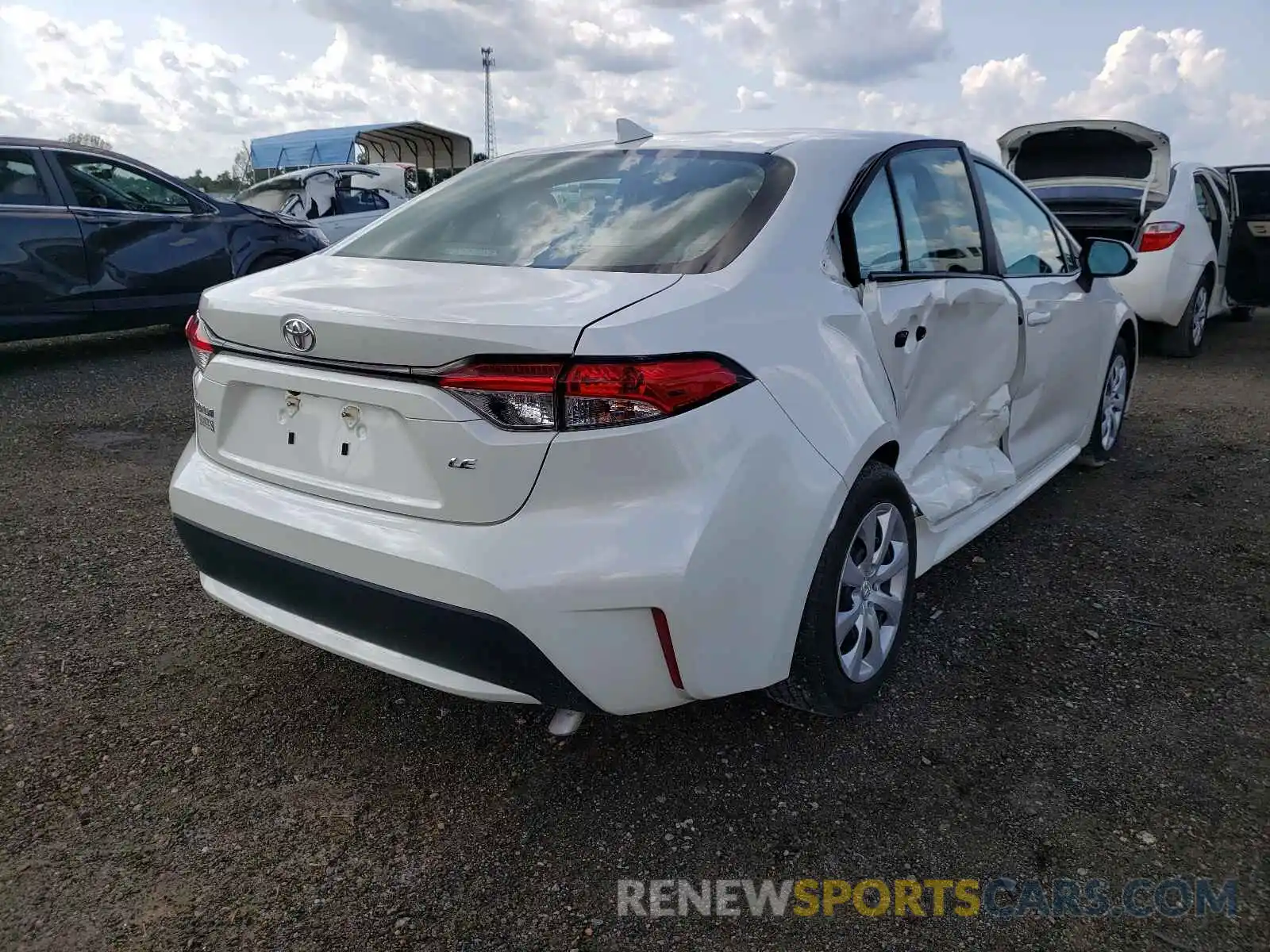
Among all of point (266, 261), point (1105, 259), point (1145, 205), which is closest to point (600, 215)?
point (1105, 259)

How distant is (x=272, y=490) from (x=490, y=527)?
0.66 m

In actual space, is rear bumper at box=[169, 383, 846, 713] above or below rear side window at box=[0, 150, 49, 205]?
below

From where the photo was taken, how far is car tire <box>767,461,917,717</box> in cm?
235

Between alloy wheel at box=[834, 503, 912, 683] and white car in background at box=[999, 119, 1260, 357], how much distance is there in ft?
18.7

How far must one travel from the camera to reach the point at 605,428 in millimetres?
1919

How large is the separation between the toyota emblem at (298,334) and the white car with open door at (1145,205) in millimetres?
5863

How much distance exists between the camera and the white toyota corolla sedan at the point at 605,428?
194 cm

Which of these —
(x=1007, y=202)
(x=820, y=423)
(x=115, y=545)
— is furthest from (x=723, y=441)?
(x=115, y=545)

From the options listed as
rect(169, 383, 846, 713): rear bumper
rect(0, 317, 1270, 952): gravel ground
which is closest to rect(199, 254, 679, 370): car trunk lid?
rect(169, 383, 846, 713): rear bumper

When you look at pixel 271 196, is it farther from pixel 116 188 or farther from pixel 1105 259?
pixel 1105 259

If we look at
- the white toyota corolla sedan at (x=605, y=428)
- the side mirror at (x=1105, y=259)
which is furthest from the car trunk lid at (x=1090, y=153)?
the white toyota corolla sedan at (x=605, y=428)

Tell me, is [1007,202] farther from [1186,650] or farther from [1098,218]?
[1098,218]

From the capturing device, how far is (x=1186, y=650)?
3059mm

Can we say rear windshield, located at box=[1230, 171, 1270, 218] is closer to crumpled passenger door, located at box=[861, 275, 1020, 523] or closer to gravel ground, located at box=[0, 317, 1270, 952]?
gravel ground, located at box=[0, 317, 1270, 952]
